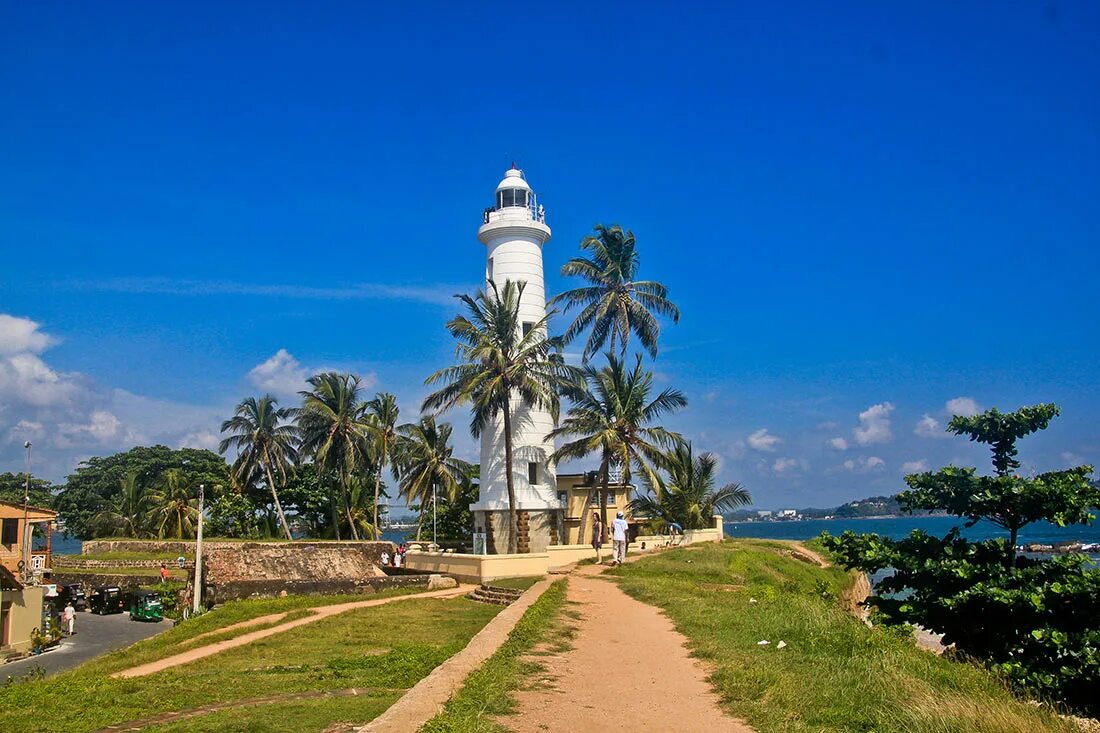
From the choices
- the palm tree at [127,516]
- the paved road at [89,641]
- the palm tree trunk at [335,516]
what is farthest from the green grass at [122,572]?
the palm tree at [127,516]

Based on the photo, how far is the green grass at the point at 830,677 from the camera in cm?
697

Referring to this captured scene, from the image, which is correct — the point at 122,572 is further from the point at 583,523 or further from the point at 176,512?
the point at 583,523

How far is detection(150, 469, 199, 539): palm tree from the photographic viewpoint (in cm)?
4519

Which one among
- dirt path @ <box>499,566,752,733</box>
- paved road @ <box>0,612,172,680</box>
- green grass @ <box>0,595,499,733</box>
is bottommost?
paved road @ <box>0,612,172,680</box>

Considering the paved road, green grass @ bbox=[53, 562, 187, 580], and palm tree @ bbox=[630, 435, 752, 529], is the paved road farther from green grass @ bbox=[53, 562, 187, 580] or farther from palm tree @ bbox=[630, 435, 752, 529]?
palm tree @ bbox=[630, 435, 752, 529]

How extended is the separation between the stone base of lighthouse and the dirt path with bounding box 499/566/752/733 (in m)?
18.0

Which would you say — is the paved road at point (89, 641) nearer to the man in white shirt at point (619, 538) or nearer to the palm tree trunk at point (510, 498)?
the palm tree trunk at point (510, 498)

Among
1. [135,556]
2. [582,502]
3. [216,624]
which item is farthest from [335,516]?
[216,624]

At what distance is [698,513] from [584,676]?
1122 inches

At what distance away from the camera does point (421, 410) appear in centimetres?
3136

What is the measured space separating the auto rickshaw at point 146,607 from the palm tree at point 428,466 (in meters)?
14.7

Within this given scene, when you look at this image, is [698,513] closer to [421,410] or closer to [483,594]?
[421,410]

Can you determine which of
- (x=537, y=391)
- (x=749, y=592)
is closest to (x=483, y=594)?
(x=749, y=592)

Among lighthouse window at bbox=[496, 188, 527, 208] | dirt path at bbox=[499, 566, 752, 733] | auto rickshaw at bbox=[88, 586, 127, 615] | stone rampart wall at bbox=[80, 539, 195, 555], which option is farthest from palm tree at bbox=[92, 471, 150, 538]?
dirt path at bbox=[499, 566, 752, 733]
